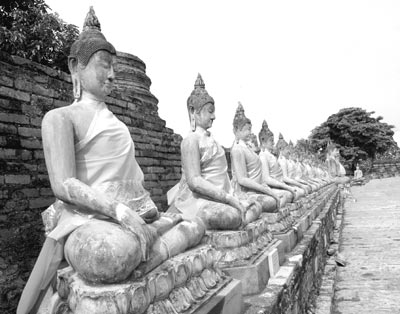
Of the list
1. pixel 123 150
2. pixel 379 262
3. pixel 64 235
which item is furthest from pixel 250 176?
pixel 379 262

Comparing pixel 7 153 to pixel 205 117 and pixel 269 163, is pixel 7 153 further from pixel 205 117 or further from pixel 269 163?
pixel 269 163

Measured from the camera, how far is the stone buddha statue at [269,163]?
6.19 metres

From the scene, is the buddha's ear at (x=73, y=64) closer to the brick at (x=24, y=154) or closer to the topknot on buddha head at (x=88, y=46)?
the topknot on buddha head at (x=88, y=46)

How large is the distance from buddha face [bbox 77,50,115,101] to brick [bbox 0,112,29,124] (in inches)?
108

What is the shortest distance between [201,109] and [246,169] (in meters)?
1.35

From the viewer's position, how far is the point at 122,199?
2.23 meters

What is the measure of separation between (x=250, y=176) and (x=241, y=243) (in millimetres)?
1676

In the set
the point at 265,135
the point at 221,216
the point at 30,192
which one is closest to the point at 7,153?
the point at 30,192

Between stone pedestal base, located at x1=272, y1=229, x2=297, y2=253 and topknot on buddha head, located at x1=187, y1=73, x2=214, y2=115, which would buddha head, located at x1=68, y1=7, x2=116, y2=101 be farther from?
stone pedestal base, located at x1=272, y1=229, x2=297, y2=253

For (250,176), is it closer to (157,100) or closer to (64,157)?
(64,157)

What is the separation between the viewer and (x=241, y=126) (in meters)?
4.98

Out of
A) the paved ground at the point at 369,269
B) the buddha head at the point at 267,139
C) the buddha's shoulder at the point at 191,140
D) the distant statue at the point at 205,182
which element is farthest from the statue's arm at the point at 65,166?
the buddha head at the point at 267,139

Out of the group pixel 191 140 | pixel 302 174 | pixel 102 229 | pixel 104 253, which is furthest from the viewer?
pixel 302 174

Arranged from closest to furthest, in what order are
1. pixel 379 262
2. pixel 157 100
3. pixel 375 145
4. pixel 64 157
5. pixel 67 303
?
pixel 67 303 < pixel 64 157 < pixel 379 262 < pixel 157 100 < pixel 375 145
